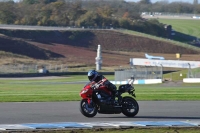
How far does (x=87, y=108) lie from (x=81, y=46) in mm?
84156

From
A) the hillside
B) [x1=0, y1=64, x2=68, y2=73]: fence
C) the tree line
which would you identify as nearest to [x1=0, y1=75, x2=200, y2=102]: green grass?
[x1=0, y1=64, x2=68, y2=73]: fence

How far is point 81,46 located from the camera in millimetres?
100250

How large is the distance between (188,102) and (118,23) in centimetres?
10460

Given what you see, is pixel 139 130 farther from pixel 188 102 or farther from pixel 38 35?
pixel 38 35

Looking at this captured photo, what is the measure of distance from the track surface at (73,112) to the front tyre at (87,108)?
18cm

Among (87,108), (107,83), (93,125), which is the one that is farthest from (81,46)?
(93,125)

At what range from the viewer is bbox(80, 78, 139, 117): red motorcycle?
16.1 meters

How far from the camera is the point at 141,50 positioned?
105438mm

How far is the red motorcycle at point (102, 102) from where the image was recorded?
16109 mm

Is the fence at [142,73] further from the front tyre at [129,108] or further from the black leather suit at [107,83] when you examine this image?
the black leather suit at [107,83]

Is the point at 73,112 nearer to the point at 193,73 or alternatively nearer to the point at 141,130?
the point at 141,130

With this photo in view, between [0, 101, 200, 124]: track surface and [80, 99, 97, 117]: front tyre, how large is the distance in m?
0.18

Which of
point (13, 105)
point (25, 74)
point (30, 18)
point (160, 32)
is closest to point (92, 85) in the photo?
point (13, 105)

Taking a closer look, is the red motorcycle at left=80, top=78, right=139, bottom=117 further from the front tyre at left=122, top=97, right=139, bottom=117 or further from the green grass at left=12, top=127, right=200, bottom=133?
the green grass at left=12, top=127, right=200, bottom=133
